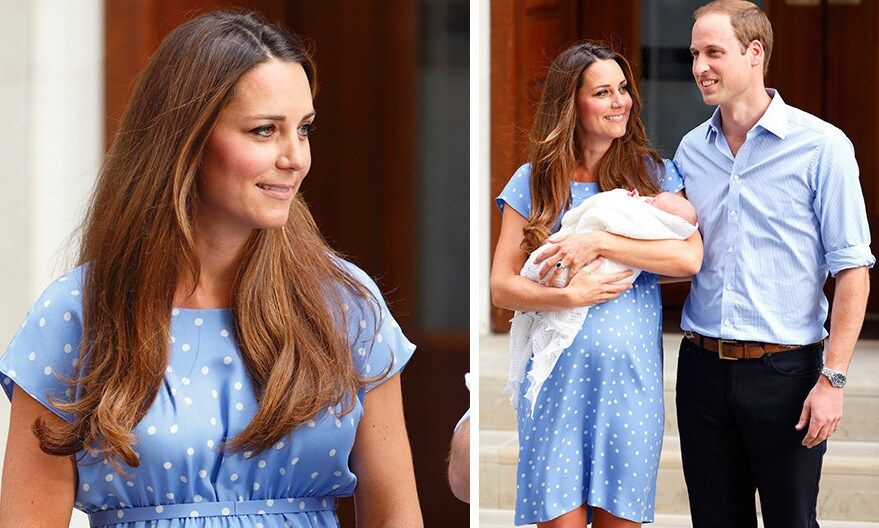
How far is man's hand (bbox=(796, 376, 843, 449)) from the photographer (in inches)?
97.7

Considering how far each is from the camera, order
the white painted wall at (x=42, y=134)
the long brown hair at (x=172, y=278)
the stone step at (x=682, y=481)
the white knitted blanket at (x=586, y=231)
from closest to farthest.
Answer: the long brown hair at (x=172, y=278) < the white painted wall at (x=42, y=134) < the white knitted blanket at (x=586, y=231) < the stone step at (x=682, y=481)

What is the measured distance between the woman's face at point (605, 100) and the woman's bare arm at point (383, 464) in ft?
3.30

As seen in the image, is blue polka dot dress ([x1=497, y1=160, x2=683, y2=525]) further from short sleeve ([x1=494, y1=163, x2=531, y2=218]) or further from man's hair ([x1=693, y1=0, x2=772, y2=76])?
man's hair ([x1=693, y1=0, x2=772, y2=76])

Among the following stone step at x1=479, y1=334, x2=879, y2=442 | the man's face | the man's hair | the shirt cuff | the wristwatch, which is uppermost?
the man's hair

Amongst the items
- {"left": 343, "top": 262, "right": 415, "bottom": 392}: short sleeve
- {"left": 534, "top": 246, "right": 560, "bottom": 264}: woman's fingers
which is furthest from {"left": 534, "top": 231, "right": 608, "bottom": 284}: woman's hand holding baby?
{"left": 343, "top": 262, "right": 415, "bottom": 392}: short sleeve

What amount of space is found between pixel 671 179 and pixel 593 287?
Result: 0.34 meters

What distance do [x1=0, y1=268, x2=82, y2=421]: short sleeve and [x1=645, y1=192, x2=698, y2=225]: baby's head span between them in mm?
1277

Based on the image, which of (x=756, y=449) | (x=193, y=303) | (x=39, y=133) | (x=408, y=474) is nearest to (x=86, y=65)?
(x=39, y=133)

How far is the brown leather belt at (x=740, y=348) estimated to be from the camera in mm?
2559

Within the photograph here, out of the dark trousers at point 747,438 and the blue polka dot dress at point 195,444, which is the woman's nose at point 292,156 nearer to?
the blue polka dot dress at point 195,444

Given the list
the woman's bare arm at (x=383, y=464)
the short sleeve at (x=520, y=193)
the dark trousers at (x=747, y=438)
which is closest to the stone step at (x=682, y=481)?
the dark trousers at (x=747, y=438)

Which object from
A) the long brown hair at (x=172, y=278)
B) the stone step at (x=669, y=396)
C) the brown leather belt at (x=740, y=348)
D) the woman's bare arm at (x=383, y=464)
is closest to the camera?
the long brown hair at (x=172, y=278)

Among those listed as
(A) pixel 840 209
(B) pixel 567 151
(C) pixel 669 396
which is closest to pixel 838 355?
(A) pixel 840 209

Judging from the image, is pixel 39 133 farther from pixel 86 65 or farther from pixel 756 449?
pixel 756 449
